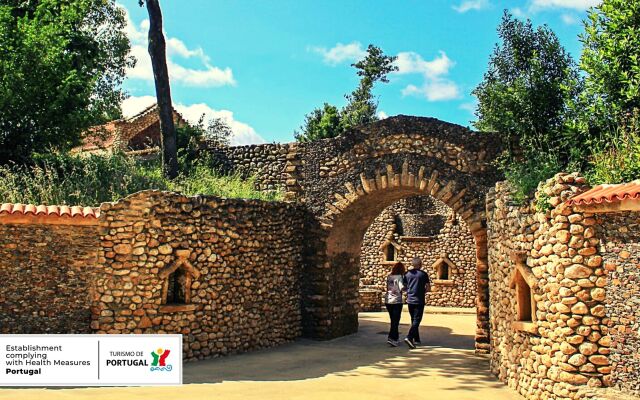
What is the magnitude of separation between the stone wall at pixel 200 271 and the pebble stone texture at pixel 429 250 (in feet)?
33.3

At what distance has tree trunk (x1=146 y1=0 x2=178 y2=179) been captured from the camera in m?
14.4

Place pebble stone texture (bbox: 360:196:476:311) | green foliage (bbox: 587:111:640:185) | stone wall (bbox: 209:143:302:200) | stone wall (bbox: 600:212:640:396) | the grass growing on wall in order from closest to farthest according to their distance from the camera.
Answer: stone wall (bbox: 600:212:640:396)
green foliage (bbox: 587:111:640:185)
the grass growing on wall
stone wall (bbox: 209:143:302:200)
pebble stone texture (bbox: 360:196:476:311)

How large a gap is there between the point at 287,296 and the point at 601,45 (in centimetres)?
755

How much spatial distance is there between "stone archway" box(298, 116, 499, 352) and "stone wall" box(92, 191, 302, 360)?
1.83ft

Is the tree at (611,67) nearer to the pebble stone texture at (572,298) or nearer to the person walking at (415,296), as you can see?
the pebble stone texture at (572,298)

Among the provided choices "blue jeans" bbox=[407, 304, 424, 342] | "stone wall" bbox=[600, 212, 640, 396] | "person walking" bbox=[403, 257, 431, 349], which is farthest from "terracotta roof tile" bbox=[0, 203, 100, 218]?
"stone wall" bbox=[600, 212, 640, 396]

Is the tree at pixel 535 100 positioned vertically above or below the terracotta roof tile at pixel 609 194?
above

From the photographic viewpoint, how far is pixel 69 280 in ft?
27.8

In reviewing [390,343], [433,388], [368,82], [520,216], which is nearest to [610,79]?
[520,216]

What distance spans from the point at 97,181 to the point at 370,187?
5.56 meters

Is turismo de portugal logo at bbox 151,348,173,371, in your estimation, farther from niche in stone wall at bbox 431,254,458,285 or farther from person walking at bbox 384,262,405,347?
niche in stone wall at bbox 431,254,458,285

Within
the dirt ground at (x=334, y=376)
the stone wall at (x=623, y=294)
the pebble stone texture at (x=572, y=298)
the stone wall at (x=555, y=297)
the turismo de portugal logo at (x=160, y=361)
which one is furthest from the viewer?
the turismo de portugal logo at (x=160, y=361)

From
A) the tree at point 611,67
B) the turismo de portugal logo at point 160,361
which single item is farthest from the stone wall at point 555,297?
the turismo de portugal logo at point 160,361

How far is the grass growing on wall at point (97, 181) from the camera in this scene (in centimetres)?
1016
